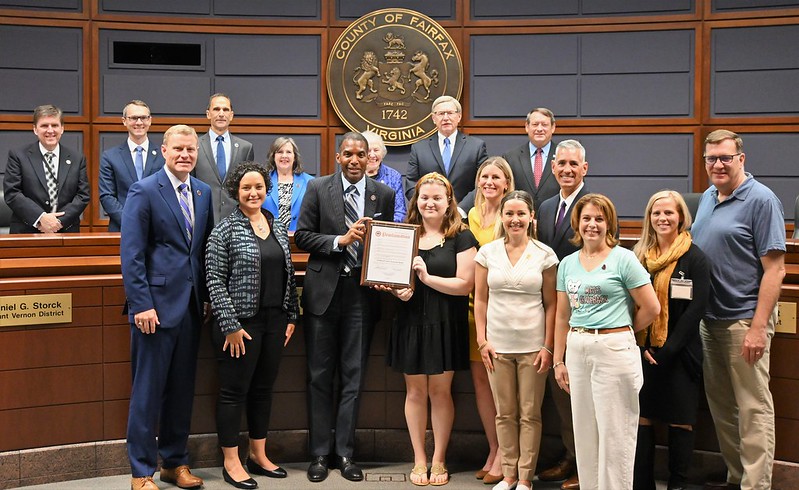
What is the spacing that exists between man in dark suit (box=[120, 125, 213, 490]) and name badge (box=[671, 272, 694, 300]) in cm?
215

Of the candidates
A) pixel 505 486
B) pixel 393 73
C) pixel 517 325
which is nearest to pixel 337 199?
pixel 517 325

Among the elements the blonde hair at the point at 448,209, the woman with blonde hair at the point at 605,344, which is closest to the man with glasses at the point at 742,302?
the woman with blonde hair at the point at 605,344

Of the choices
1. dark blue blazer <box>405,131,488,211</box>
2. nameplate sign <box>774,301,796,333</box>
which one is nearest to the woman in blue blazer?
dark blue blazer <box>405,131,488,211</box>

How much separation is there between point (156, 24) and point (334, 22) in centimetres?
154

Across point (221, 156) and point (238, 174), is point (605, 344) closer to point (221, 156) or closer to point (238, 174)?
point (238, 174)

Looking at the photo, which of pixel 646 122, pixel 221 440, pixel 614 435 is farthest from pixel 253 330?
pixel 646 122

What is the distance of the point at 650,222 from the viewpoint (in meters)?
3.66

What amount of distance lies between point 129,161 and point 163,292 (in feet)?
6.42

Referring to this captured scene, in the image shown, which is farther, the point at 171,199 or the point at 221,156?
the point at 221,156

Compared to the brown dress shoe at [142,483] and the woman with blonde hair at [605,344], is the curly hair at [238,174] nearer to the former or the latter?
the brown dress shoe at [142,483]

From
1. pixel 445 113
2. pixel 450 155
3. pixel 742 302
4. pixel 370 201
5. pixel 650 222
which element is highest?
pixel 445 113

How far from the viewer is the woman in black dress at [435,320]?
3.95m

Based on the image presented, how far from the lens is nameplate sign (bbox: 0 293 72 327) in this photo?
383cm

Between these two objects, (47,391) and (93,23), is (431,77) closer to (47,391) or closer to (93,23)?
(93,23)
